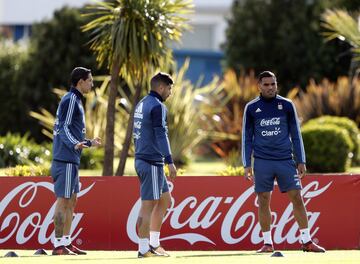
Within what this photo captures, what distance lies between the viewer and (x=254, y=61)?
39.7 meters

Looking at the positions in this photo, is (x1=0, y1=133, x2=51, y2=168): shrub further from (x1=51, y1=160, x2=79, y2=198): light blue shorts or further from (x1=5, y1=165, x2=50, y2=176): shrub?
(x1=51, y1=160, x2=79, y2=198): light blue shorts

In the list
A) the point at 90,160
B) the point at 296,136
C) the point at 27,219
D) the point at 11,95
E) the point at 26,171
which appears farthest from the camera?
the point at 11,95

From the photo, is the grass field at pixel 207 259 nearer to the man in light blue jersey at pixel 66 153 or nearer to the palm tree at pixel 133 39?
the man in light blue jersey at pixel 66 153

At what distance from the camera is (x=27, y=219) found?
14.8 m

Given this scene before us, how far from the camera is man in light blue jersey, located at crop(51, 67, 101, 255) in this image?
39.4 ft

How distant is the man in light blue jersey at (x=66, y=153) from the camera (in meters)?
12.0

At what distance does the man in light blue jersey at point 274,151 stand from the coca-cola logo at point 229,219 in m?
2.30

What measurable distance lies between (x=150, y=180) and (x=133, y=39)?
7621mm

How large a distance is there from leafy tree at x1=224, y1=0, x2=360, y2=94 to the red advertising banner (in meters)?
23.5

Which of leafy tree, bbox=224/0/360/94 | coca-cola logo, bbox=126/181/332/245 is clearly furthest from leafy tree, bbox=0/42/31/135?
coca-cola logo, bbox=126/181/332/245

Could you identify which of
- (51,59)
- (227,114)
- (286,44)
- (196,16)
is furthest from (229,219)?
(196,16)

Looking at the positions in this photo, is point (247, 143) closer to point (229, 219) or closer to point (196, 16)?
point (229, 219)

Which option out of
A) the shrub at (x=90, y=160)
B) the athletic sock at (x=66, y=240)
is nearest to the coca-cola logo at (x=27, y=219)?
the athletic sock at (x=66, y=240)

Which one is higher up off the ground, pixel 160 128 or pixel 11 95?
pixel 160 128
